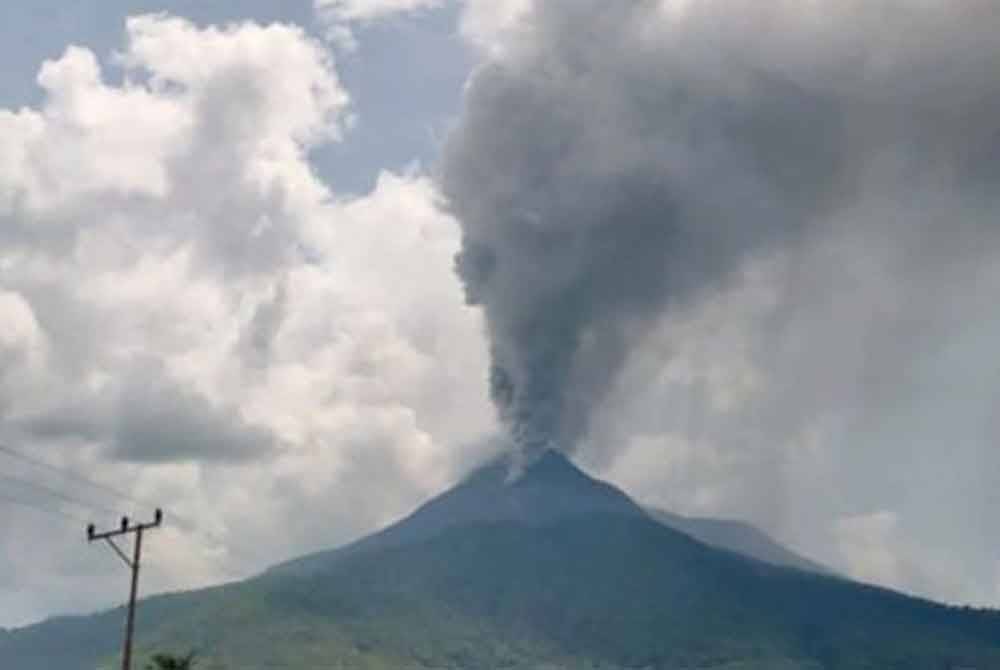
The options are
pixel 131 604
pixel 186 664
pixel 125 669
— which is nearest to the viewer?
pixel 125 669

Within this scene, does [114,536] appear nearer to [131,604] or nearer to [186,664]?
[131,604]

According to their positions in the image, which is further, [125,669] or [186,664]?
[186,664]

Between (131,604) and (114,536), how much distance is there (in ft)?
11.1

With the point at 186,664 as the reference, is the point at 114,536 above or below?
above

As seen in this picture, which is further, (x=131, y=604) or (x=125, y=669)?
(x=131, y=604)

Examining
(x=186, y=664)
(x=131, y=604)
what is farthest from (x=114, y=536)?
(x=186, y=664)

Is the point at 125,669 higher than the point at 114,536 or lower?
lower

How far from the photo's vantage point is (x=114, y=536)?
69.6 meters

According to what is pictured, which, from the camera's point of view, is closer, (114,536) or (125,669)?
(125,669)

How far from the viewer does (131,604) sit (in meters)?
68.5

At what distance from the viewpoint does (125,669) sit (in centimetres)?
6431

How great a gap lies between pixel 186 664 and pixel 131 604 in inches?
244

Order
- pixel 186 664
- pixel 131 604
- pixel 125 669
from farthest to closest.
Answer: pixel 186 664
pixel 131 604
pixel 125 669

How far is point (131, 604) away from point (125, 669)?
474cm
